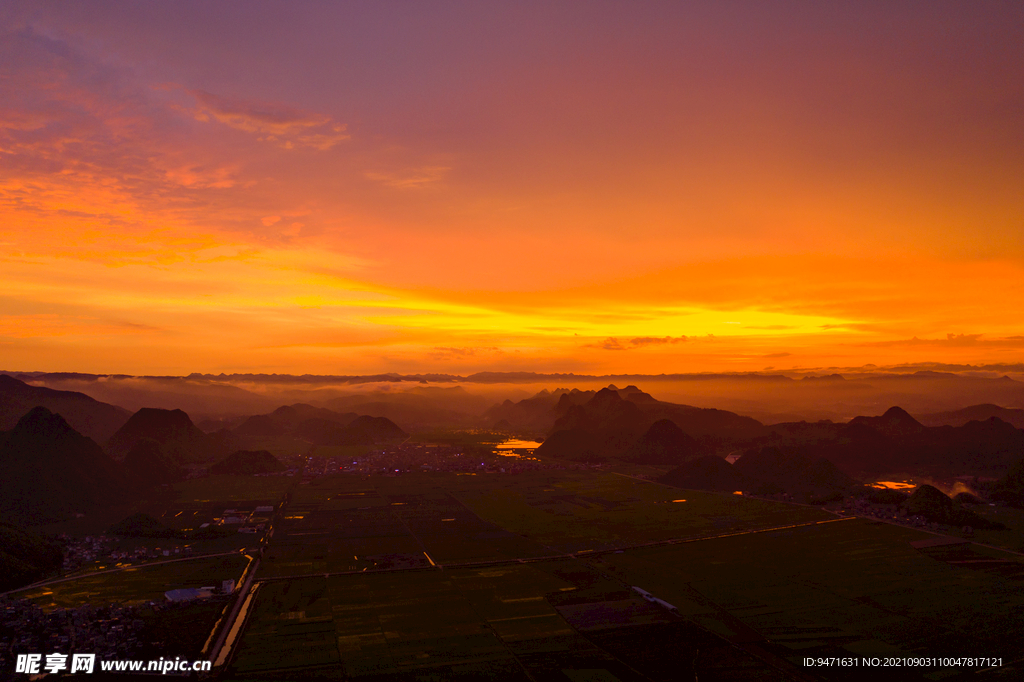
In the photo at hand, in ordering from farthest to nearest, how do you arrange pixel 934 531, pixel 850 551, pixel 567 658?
pixel 934 531 < pixel 850 551 < pixel 567 658

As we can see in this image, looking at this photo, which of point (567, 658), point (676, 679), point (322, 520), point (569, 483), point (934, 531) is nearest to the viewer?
point (676, 679)

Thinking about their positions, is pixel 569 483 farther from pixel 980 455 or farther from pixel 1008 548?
pixel 980 455

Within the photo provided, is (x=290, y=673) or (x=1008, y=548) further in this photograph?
(x=1008, y=548)

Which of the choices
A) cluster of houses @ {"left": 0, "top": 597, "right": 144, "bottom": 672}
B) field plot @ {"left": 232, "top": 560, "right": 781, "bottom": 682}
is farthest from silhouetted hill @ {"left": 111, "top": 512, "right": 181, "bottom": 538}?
field plot @ {"left": 232, "top": 560, "right": 781, "bottom": 682}

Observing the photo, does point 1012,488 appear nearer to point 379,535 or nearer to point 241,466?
point 379,535

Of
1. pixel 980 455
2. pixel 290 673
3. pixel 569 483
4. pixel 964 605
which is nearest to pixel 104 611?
pixel 290 673

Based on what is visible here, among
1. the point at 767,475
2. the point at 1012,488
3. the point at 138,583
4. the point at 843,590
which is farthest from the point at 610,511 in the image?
the point at 1012,488
